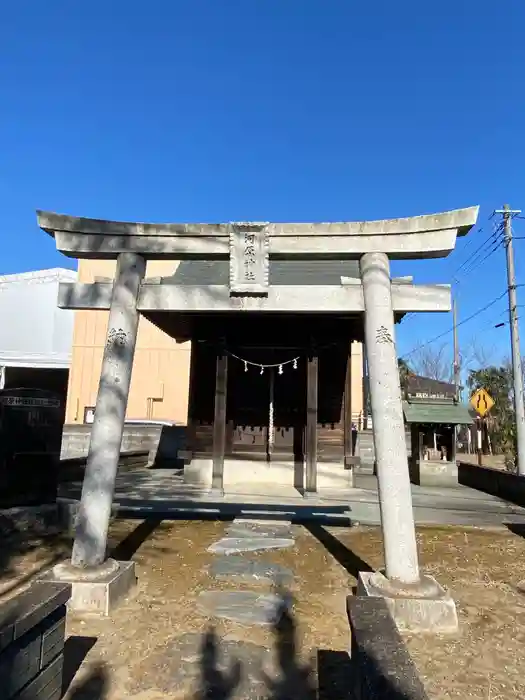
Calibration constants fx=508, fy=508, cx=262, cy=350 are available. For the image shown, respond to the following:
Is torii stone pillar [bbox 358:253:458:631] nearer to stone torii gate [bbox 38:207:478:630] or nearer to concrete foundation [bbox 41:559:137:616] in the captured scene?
stone torii gate [bbox 38:207:478:630]

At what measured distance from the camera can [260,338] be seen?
45.5 ft

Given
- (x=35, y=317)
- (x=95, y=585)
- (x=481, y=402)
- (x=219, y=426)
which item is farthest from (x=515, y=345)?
(x=35, y=317)

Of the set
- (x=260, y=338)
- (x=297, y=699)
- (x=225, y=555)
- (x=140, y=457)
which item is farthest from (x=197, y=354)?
(x=297, y=699)

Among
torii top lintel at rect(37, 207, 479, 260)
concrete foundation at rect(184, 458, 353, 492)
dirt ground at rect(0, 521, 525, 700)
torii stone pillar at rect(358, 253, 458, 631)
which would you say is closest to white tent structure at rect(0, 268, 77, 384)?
concrete foundation at rect(184, 458, 353, 492)

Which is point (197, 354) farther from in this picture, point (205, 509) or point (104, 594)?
point (104, 594)

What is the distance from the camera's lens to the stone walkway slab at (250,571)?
19.7 feet

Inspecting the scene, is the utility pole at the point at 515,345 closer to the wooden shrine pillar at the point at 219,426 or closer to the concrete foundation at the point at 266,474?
the concrete foundation at the point at 266,474

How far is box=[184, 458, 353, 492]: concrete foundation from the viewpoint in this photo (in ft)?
46.0

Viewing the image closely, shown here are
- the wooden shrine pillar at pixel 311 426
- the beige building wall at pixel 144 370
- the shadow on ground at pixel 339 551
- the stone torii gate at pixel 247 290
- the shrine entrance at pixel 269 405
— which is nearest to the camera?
the stone torii gate at pixel 247 290

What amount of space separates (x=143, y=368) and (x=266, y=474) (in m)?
15.0

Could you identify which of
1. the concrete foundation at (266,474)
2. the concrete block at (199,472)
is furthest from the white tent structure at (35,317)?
Answer: the concrete foundation at (266,474)

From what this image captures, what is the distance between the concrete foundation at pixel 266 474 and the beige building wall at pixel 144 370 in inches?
491

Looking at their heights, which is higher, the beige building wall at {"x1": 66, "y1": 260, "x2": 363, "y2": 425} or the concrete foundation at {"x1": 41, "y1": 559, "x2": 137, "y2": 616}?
the beige building wall at {"x1": 66, "y1": 260, "x2": 363, "y2": 425}

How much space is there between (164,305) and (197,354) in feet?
28.8
